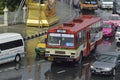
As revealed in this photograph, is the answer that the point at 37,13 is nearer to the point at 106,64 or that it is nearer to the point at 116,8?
the point at 116,8

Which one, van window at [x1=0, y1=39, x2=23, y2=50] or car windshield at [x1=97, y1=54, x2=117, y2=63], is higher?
van window at [x1=0, y1=39, x2=23, y2=50]

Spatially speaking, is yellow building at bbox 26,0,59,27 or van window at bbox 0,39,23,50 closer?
van window at bbox 0,39,23,50

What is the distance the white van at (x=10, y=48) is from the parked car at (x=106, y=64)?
5895 mm

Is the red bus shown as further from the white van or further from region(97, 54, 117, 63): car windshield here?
the white van

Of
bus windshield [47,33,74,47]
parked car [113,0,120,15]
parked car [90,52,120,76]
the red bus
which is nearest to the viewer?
parked car [90,52,120,76]

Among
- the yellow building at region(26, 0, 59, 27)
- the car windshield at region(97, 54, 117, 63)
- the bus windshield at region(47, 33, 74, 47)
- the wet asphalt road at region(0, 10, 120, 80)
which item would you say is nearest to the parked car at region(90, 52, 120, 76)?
the car windshield at region(97, 54, 117, 63)

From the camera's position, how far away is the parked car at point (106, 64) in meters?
27.2

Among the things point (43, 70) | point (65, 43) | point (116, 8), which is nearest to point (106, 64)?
point (65, 43)

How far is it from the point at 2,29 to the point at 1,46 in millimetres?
13825

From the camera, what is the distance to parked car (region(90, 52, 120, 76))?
2719 cm

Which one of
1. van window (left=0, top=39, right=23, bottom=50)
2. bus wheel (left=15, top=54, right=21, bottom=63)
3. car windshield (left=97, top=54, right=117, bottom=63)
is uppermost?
van window (left=0, top=39, right=23, bottom=50)

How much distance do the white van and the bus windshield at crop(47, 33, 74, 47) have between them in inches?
101

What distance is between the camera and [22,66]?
30016 mm

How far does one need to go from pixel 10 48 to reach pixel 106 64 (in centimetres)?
687
